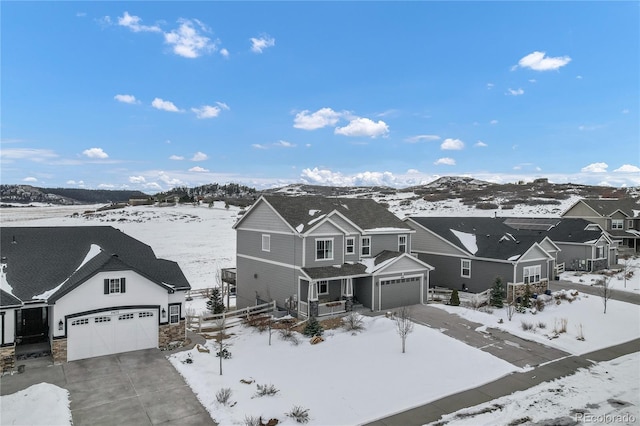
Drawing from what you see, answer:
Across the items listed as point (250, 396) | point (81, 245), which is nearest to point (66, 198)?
point (81, 245)

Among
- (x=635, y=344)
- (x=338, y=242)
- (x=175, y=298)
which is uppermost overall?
(x=338, y=242)

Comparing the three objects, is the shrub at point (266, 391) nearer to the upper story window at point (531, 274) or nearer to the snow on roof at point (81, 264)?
the snow on roof at point (81, 264)

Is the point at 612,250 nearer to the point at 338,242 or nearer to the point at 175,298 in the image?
the point at 338,242

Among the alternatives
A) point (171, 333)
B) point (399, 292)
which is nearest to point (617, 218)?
point (399, 292)

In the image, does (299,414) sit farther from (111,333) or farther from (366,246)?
(366,246)

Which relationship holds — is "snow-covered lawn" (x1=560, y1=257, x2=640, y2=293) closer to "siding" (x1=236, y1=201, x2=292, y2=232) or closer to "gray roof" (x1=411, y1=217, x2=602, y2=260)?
"gray roof" (x1=411, y1=217, x2=602, y2=260)

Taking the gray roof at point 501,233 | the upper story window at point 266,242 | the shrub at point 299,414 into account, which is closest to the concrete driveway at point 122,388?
the shrub at point 299,414
